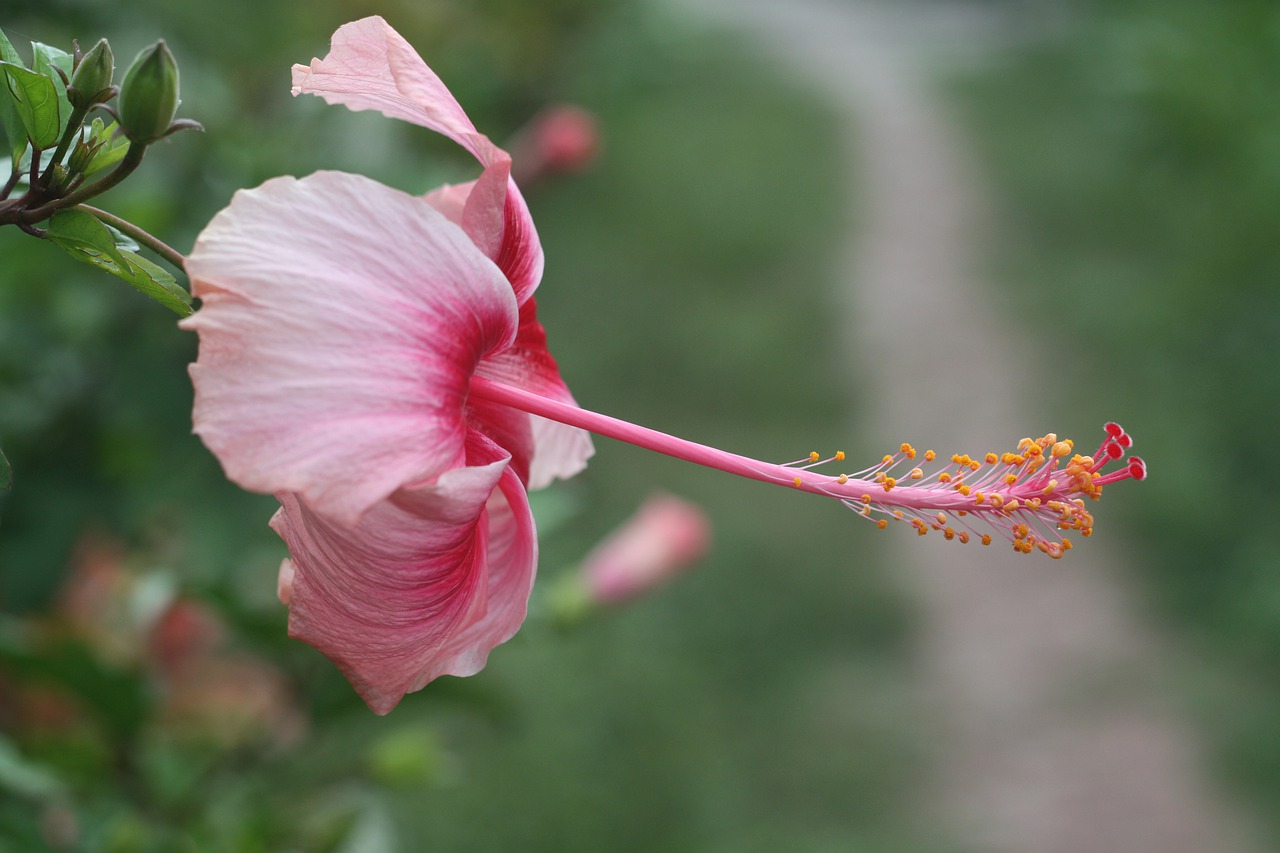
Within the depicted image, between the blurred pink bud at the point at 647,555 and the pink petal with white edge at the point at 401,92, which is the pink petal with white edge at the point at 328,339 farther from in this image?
the blurred pink bud at the point at 647,555

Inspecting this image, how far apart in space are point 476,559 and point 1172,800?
2.82 m

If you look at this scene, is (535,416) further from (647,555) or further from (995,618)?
(995,618)

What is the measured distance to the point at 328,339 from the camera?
0.55 m

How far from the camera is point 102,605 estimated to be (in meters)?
1.52

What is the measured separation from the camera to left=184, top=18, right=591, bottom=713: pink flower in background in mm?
Result: 535

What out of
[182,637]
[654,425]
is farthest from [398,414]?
[654,425]

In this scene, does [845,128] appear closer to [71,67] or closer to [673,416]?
[673,416]

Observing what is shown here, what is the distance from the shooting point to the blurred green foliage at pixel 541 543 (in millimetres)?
1330

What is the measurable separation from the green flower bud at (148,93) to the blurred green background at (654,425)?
0.72 m

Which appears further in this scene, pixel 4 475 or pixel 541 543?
pixel 541 543

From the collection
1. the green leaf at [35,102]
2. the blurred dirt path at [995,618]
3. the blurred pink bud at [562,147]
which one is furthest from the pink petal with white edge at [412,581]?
the blurred dirt path at [995,618]

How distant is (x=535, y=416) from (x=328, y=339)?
224mm

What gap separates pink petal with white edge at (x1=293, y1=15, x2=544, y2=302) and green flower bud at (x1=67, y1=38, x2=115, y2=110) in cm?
9

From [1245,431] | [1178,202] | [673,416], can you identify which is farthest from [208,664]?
[1178,202]
